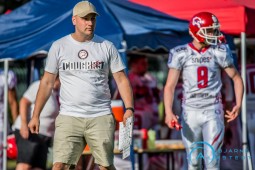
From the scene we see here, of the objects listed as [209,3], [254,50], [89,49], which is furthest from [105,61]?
[254,50]

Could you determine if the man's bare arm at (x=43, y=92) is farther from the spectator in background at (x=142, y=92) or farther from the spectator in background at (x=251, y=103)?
the spectator in background at (x=142, y=92)

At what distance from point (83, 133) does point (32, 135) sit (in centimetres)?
267

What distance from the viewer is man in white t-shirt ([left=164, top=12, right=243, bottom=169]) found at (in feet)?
32.9

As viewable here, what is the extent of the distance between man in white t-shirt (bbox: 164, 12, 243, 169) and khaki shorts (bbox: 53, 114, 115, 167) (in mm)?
1357

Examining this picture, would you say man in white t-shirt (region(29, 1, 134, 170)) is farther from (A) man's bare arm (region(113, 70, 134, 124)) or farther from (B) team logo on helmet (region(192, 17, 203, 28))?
(B) team logo on helmet (region(192, 17, 203, 28))

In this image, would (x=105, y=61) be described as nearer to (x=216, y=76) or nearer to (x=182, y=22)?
(x=216, y=76)

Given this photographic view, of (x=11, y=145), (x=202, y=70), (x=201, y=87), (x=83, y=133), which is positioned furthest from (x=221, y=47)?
(x=11, y=145)

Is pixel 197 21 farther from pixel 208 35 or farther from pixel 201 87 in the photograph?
pixel 201 87

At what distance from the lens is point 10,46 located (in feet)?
36.7

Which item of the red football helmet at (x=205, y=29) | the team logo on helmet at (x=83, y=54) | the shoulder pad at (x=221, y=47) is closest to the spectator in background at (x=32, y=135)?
the red football helmet at (x=205, y=29)

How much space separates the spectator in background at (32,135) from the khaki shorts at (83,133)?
247 cm

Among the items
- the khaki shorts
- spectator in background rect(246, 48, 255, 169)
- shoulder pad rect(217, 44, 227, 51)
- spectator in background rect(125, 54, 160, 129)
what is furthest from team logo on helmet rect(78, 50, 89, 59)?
spectator in background rect(125, 54, 160, 129)

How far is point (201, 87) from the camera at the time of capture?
10.1m

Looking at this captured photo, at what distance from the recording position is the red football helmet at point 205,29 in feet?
33.2
